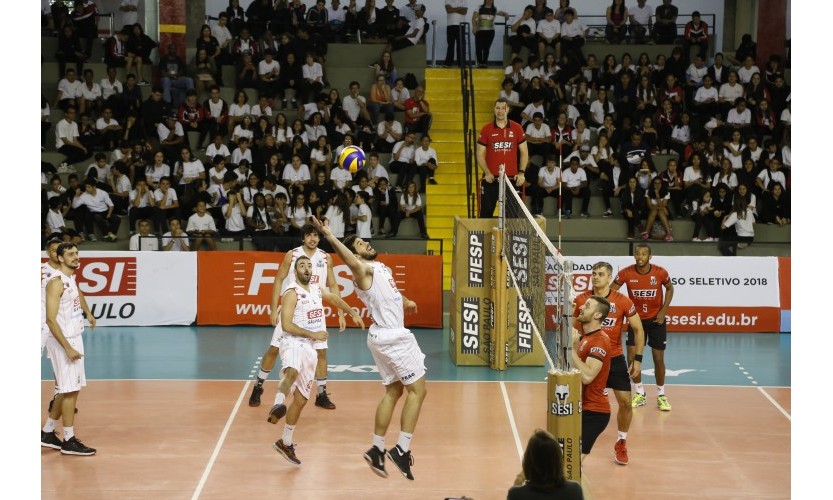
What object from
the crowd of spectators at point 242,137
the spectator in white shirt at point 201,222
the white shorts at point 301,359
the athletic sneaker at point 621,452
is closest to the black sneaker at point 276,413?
the white shorts at point 301,359

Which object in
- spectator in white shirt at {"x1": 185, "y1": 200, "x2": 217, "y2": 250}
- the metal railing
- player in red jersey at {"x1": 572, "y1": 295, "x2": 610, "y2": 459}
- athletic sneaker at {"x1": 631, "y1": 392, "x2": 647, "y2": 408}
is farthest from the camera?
the metal railing

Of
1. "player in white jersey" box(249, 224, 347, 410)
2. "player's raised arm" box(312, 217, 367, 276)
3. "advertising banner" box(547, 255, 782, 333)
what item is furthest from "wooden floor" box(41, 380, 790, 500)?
"advertising banner" box(547, 255, 782, 333)

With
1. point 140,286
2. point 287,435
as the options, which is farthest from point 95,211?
point 287,435

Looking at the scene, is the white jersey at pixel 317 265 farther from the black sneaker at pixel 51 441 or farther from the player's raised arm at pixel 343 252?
the black sneaker at pixel 51 441

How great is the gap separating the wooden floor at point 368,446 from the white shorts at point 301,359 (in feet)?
2.84

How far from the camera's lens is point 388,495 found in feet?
33.8

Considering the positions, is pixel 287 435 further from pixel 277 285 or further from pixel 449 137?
pixel 449 137

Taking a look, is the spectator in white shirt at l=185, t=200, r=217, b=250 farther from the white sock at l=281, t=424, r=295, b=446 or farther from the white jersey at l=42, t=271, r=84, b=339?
the white sock at l=281, t=424, r=295, b=446

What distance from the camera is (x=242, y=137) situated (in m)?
23.6

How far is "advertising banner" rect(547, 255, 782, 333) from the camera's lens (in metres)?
19.5

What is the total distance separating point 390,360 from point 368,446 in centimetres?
206

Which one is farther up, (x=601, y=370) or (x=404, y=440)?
Answer: (x=601, y=370)

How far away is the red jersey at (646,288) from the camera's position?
13586 mm

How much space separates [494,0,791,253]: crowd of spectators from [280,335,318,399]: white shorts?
1196cm
